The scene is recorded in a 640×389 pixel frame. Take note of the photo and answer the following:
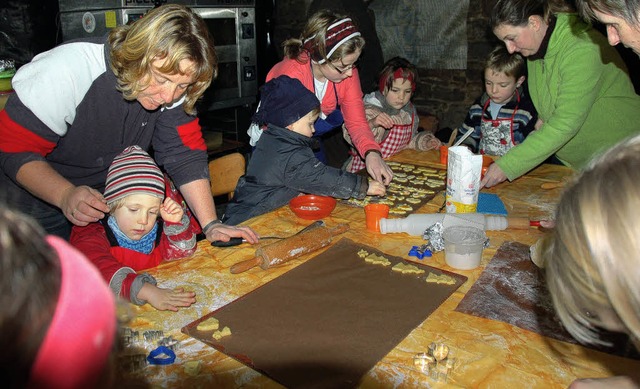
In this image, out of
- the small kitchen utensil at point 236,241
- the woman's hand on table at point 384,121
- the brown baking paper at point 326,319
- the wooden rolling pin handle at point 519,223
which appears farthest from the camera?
the woman's hand on table at point 384,121

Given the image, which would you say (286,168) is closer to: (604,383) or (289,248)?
(289,248)

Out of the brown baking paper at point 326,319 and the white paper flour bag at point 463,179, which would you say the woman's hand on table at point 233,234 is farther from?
the white paper flour bag at point 463,179

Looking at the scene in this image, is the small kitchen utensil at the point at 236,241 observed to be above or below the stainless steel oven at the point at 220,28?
below

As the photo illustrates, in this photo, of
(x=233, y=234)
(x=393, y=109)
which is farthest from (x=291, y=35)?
(x=233, y=234)

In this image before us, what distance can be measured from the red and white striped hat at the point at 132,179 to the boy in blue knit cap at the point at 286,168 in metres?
0.64

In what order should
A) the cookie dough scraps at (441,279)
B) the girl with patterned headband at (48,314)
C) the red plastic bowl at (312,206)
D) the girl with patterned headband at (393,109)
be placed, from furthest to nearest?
1. the girl with patterned headband at (393,109)
2. the red plastic bowl at (312,206)
3. the cookie dough scraps at (441,279)
4. the girl with patterned headband at (48,314)

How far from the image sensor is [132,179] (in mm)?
1941

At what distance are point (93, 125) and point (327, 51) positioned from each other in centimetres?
128

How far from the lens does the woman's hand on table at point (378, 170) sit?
2.75m

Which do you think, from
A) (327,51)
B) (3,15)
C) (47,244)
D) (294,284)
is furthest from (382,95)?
(47,244)

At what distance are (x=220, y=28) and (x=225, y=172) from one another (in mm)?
2294

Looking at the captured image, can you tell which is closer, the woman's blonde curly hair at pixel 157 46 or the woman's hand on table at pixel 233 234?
the woman's blonde curly hair at pixel 157 46

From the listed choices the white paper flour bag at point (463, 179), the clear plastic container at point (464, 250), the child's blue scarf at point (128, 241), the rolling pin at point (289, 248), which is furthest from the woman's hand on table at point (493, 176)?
the child's blue scarf at point (128, 241)

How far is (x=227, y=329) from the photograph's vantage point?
149cm
